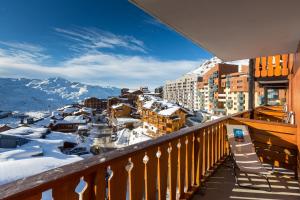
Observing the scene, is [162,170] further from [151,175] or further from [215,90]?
[215,90]

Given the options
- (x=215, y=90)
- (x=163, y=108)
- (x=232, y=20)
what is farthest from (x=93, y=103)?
(x=232, y=20)

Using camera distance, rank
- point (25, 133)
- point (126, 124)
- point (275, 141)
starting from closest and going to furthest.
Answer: point (275, 141)
point (25, 133)
point (126, 124)

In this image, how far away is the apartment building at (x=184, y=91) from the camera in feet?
221

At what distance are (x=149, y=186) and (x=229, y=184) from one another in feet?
6.18

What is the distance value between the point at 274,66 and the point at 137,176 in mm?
8115

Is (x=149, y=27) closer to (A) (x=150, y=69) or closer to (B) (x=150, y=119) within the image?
(B) (x=150, y=119)

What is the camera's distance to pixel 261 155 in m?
4.28

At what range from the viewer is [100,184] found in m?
1.28

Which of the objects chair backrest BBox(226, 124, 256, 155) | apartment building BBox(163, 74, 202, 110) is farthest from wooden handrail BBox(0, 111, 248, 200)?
apartment building BBox(163, 74, 202, 110)

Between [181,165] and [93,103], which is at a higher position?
[181,165]

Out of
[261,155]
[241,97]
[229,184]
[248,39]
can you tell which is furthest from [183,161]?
[241,97]

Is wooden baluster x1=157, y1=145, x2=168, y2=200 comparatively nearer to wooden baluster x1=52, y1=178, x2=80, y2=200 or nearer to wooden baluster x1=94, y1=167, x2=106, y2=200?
wooden baluster x1=94, y1=167, x2=106, y2=200

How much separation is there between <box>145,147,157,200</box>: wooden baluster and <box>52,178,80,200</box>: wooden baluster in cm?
79

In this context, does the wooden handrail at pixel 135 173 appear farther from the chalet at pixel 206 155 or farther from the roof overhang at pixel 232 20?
the roof overhang at pixel 232 20
